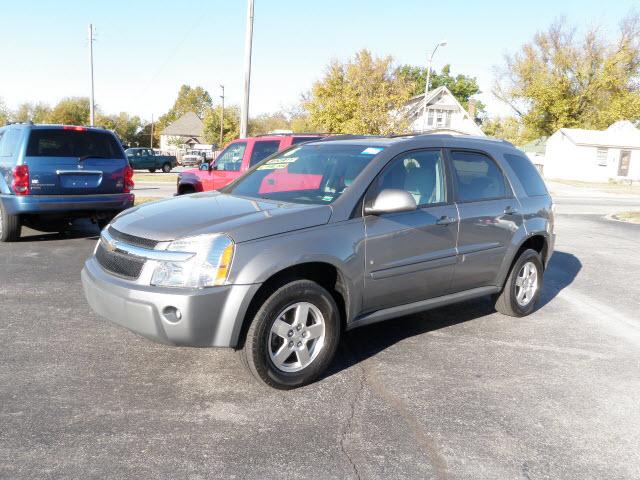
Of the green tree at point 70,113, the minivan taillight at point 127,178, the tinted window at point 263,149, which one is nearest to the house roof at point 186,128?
the green tree at point 70,113

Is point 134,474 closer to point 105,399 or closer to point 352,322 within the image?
point 105,399

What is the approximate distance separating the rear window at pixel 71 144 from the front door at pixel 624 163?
49.0 m

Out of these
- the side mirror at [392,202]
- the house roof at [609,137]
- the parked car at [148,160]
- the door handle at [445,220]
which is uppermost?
the house roof at [609,137]

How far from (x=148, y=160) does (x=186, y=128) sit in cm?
5881

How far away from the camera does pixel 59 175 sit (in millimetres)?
8570

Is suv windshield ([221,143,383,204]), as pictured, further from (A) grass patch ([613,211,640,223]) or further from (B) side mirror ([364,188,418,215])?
(A) grass patch ([613,211,640,223])

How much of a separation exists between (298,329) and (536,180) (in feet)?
11.7

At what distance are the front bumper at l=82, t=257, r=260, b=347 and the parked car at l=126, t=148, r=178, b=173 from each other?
37.8 metres

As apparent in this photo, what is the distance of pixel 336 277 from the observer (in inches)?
169

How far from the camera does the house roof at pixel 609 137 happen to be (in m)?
48.5

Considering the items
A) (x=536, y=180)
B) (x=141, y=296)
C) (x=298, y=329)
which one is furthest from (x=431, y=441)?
(x=536, y=180)

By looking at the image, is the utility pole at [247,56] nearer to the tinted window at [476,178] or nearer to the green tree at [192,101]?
the tinted window at [476,178]

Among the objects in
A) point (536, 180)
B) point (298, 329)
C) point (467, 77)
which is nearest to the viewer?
point (298, 329)

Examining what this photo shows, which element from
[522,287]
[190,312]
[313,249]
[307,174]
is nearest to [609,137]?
[522,287]
